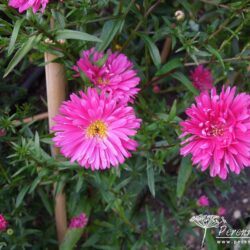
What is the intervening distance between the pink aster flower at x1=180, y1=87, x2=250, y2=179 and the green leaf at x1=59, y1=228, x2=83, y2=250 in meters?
0.58

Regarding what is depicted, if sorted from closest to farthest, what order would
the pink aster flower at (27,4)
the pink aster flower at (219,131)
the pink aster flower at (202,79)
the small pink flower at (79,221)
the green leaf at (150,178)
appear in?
the pink aster flower at (27,4) → the pink aster flower at (219,131) → the green leaf at (150,178) → the small pink flower at (79,221) → the pink aster flower at (202,79)

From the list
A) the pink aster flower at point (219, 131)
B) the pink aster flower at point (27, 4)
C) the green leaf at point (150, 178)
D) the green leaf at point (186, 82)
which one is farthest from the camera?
the green leaf at point (186, 82)

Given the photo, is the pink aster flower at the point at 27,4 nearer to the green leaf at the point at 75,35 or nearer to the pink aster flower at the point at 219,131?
the green leaf at the point at 75,35

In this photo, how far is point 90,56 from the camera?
1.06 meters

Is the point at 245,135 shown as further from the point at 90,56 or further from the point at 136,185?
the point at 136,185

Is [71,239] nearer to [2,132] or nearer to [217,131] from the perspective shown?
[2,132]

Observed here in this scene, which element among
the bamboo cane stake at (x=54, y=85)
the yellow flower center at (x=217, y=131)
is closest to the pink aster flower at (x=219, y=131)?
the yellow flower center at (x=217, y=131)

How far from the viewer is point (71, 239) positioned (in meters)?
1.35

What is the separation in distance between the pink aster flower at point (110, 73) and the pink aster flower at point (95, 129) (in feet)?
0.21

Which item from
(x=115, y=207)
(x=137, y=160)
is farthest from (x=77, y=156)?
(x=137, y=160)

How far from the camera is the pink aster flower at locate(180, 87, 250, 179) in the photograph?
3.05ft

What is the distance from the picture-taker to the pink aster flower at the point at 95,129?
958 mm

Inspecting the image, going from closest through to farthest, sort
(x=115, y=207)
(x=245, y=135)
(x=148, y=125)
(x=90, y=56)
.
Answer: (x=245, y=135) → (x=90, y=56) → (x=148, y=125) → (x=115, y=207)

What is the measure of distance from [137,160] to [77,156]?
0.44m
